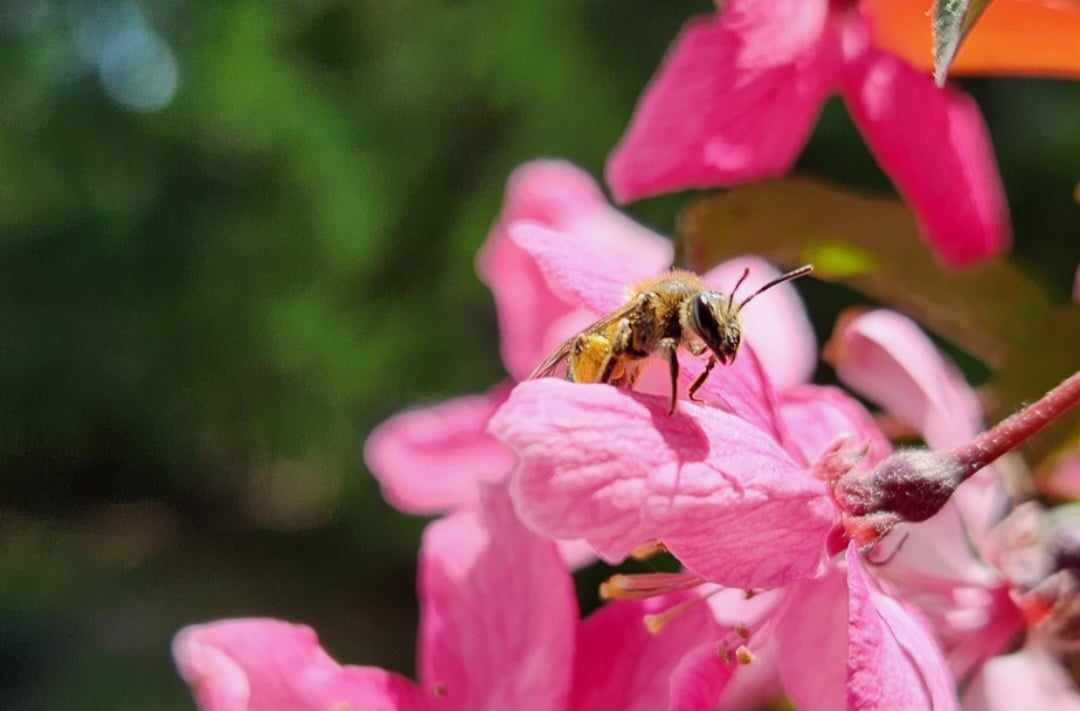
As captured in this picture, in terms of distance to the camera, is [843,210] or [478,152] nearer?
[843,210]

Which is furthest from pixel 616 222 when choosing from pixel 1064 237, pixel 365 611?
pixel 365 611

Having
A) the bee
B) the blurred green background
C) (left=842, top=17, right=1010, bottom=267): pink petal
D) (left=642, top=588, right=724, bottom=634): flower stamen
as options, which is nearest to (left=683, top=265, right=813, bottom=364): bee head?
the bee

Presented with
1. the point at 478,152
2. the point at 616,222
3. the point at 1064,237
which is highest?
the point at 616,222

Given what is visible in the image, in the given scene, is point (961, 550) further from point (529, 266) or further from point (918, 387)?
point (529, 266)

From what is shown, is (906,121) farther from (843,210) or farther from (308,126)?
(308,126)

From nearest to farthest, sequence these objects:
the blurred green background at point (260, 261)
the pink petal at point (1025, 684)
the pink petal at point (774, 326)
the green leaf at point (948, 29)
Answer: the green leaf at point (948, 29) < the pink petal at point (1025, 684) < the pink petal at point (774, 326) < the blurred green background at point (260, 261)

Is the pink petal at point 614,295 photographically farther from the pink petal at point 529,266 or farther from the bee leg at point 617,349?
the pink petal at point 529,266

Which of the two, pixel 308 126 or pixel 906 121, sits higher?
pixel 906 121

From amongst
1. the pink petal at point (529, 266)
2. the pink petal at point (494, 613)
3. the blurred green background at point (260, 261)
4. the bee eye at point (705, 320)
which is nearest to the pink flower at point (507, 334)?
the pink petal at point (529, 266)

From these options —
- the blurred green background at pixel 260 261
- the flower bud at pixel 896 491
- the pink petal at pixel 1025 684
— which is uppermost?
the flower bud at pixel 896 491
